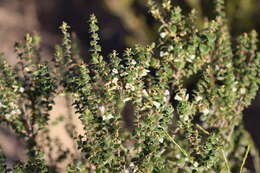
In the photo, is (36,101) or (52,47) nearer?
(36,101)

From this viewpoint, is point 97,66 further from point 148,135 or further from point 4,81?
point 4,81

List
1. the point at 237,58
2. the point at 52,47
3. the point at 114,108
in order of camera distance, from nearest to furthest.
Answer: the point at 114,108
the point at 237,58
the point at 52,47

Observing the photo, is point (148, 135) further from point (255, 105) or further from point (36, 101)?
point (255, 105)

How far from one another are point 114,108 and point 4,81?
1.98 feet

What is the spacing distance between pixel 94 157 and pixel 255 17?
124 inches

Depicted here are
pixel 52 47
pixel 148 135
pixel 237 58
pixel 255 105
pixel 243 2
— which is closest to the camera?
pixel 148 135

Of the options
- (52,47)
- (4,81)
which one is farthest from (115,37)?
(4,81)

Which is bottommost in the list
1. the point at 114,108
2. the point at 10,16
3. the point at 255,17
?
the point at 114,108

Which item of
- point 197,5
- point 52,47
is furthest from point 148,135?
point 52,47

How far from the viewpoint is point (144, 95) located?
2080 millimetres

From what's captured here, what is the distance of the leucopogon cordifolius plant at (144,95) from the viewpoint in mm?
1984

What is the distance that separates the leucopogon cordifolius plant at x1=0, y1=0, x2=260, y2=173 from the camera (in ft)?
6.51

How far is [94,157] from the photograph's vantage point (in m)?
2.01

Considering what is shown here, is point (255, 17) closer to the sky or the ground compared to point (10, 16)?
closer to the ground
